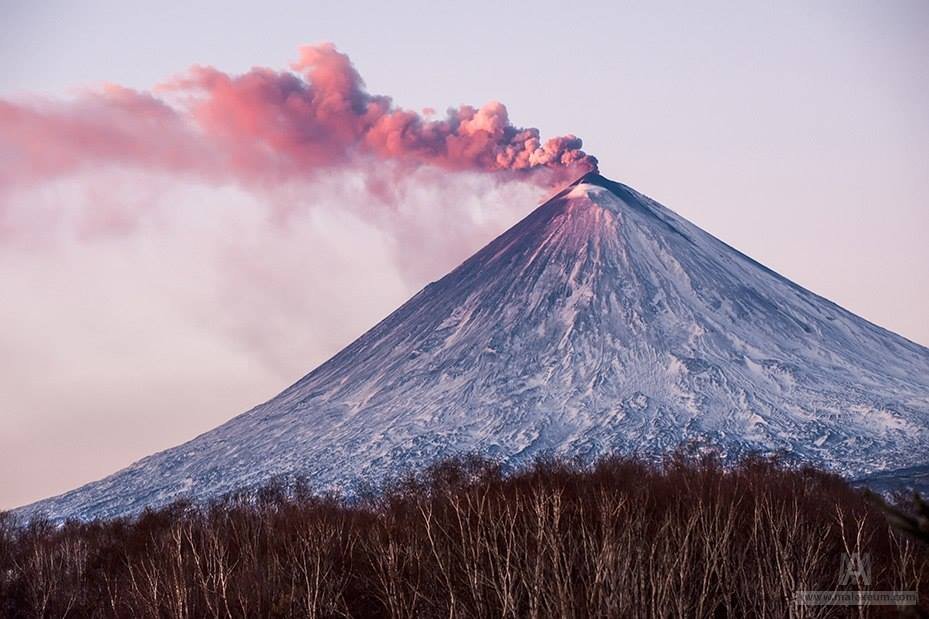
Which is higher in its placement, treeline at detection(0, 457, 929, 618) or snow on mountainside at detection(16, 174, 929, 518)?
snow on mountainside at detection(16, 174, 929, 518)

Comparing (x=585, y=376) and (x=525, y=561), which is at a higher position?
(x=585, y=376)

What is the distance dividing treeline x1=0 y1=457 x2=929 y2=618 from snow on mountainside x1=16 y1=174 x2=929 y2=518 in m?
48.5

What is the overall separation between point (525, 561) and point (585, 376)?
277 feet

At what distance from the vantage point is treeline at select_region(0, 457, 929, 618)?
17891 mm

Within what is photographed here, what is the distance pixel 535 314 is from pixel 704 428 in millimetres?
26563

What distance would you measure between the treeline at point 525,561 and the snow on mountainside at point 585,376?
4850 centimetres

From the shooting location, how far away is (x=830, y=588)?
22.4 metres

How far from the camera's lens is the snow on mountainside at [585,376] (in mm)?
92375

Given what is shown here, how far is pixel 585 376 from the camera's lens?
103688 millimetres

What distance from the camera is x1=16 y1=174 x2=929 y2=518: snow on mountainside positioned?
92375 mm

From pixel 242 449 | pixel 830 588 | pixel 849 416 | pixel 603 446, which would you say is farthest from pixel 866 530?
pixel 242 449

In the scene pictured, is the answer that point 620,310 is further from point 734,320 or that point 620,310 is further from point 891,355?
point 891,355

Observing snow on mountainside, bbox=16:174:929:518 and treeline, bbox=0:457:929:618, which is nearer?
treeline, bbox=0:457:929:618

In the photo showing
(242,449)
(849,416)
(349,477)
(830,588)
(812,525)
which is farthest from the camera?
(242,449)
